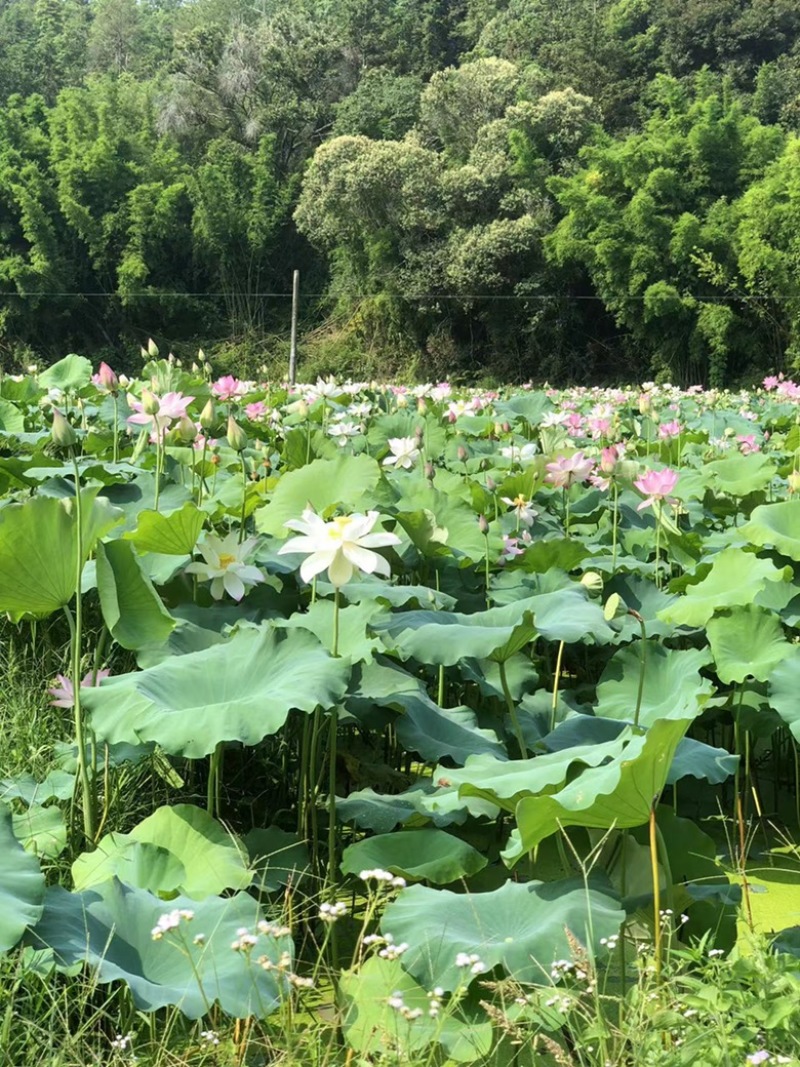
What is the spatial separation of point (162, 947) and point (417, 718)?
53 centimetres

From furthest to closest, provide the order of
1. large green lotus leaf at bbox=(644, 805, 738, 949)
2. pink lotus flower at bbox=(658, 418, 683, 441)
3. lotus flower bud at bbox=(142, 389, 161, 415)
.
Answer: pink lotus flower at bbox=(658, 418, 683, 441), lotus flower bud at bbox=(142, 389, 161, 415), large green lotus leaf at bbox=(644, 805, 738, 949)

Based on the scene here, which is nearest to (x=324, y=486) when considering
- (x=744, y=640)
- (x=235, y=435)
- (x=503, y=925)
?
(x=235, y=435)

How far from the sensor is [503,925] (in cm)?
114

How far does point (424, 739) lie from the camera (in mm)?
1497

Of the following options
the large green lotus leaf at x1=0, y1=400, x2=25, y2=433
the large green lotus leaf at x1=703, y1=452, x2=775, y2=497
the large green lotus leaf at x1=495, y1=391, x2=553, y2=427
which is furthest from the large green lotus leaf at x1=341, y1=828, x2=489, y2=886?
the large green lotus leaf at x1=495, y1=391, x2=553, y2=427

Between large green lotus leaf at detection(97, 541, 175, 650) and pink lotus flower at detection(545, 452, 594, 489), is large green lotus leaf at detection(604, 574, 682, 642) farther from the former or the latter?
large green lotus leaf at detection(97, 541, 175, 650)

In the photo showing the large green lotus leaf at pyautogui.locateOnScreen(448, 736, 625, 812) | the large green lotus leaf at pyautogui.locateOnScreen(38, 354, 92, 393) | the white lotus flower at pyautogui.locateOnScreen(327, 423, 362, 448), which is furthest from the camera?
the large green lotus leaf at pyautogui.locateOnScreen(38, 354, 92, 393)

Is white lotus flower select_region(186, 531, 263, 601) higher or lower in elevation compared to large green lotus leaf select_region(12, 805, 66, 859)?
higher

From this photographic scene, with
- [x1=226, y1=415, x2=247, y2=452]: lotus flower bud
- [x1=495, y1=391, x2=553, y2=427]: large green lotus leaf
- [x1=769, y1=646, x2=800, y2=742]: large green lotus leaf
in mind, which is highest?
[x1=226, y1=415, x2=247, y2=452]: lotus flower bud

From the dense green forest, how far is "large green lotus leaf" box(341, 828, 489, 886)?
1668 centimetres

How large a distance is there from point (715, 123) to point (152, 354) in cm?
1763

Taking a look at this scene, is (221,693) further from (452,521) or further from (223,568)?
(452,521)

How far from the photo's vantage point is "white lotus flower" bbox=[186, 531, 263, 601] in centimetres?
168

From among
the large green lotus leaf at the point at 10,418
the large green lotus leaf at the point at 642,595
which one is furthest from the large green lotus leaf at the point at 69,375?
the large green lotus leaf at the point at 642,595
